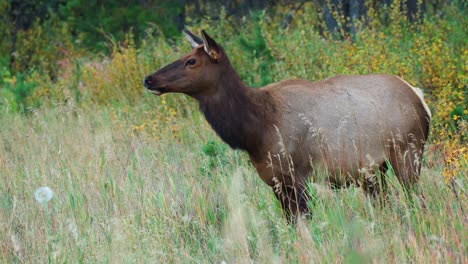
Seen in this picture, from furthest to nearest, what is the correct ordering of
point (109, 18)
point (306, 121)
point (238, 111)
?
point (109, 18) → point (238, 111) → point (306, 121)

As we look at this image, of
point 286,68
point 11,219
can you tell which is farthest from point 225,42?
point 11,219

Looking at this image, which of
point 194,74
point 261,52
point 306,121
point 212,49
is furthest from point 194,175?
point 261,52

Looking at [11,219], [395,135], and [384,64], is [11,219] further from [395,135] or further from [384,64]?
[384,64]

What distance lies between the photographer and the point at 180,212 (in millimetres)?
6082

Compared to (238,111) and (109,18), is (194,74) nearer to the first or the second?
(238,111)

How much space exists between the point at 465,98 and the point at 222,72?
10.1 feet

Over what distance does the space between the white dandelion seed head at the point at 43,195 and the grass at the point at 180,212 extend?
0.05m

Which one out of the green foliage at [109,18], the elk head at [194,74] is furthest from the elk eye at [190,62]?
the green foliage at [109,18]

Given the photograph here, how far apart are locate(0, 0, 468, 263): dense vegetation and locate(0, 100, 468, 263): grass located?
18 millimetres

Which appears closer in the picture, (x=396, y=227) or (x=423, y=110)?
(x=396, y=227)

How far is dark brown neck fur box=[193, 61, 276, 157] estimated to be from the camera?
242 inches

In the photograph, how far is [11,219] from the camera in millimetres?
5699

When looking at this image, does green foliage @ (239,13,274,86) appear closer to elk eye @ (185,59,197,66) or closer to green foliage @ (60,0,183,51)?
elk eye @ (185,59,197,66)

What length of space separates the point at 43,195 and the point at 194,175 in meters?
1.43
